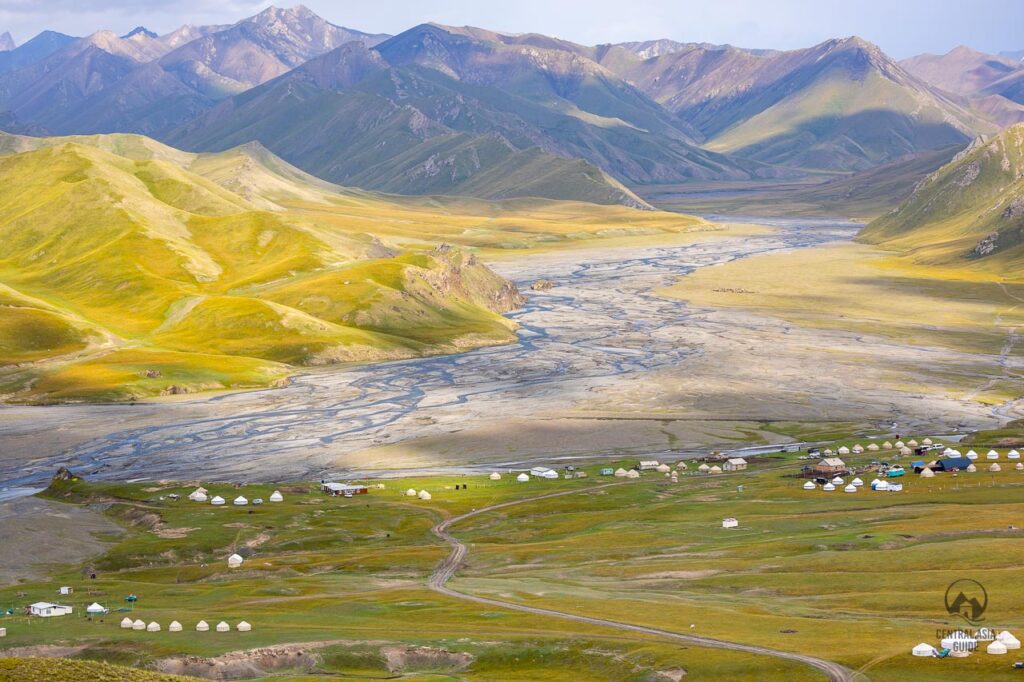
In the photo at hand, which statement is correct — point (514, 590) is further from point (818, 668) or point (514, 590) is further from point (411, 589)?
point (818, 668)

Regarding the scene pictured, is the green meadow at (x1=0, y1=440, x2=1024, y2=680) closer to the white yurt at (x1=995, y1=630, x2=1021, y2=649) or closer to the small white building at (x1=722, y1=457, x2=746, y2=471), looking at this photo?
the white yurt at (x1=995, y1=630, x2=1021, y2=649)

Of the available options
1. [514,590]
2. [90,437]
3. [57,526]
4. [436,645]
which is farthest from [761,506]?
[90,437]

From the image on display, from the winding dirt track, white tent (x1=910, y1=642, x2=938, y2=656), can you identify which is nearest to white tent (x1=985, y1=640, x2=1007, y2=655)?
white tent (x1=910, y1=642, x2=938, y2=656)

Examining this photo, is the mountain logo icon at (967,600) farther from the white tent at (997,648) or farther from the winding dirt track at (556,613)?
the winding dirt track at (556,613)

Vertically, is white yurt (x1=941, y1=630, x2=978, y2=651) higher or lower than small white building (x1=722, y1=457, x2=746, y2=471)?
higher

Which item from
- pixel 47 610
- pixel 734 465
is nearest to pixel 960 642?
pixel 47 610

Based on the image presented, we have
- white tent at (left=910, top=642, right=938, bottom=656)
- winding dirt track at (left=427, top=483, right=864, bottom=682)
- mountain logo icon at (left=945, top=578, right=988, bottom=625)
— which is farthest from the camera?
mountain logo icon at (left=945, top=578, right=988, bottom=625)

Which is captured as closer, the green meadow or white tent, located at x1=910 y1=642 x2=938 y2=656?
white tent, located at x1=910 y1=642 x2=938 y2=656
